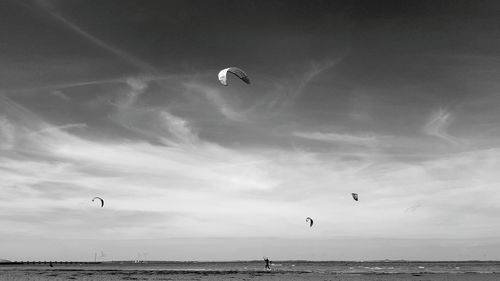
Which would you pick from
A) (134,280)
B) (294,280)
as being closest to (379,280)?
(294,280)

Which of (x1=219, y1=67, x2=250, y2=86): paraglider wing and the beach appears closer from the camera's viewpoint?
(x1=219, y1=67, x2=250, y2=86): paraglider wing

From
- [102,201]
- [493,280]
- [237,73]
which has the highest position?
[237,73]

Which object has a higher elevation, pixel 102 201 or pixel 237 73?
pixel 237 73

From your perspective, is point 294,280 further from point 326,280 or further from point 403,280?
point 403,280

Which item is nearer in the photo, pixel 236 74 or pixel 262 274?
pixel 236 74

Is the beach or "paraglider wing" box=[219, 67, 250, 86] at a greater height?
"paraglider wing" box=[219, 67, 250, 86]

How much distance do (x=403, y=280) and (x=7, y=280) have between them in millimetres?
38455

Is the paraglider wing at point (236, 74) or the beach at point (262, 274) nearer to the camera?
the paraglider wing at point (236, 74)

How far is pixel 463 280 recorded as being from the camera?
45375 mm

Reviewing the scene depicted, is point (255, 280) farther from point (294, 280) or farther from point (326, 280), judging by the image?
point (326, 280)

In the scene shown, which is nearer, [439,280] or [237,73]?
[237,73]

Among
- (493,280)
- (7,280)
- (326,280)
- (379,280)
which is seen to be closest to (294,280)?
(326,280)

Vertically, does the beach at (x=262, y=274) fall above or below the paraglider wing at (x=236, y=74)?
below

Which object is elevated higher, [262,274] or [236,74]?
[236,74]
